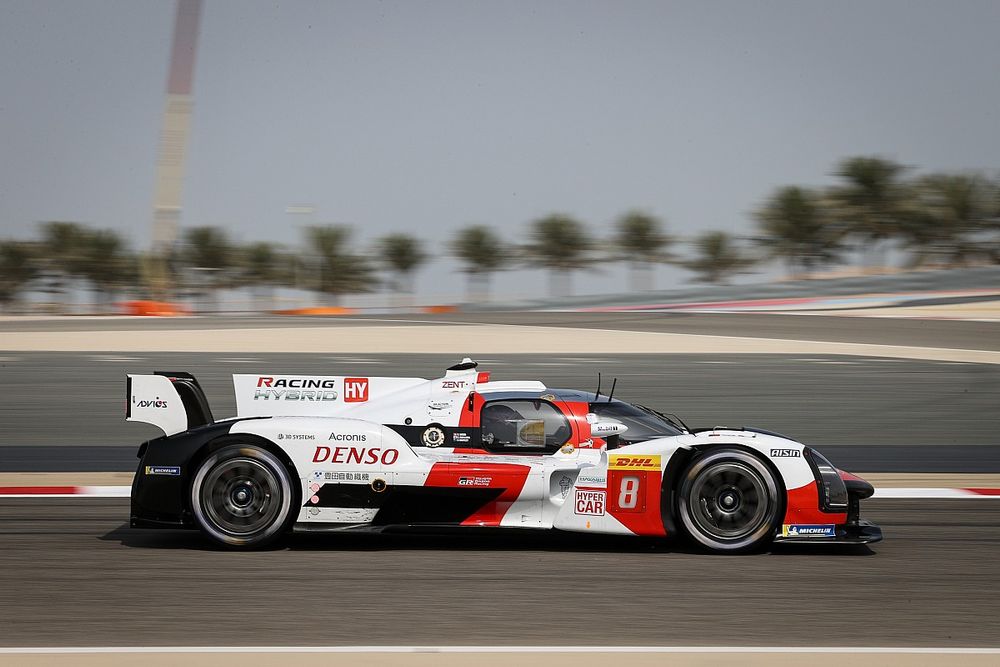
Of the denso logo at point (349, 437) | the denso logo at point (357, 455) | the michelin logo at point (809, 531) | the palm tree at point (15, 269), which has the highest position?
the palm tree at point (15, 269)

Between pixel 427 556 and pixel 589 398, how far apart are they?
1.43 metres

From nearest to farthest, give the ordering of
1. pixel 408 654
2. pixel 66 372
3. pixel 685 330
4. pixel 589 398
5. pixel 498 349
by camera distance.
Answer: pixel 408 654, pixel 589 398, pixel 66 372, pixel 498 349, pixel 685 330

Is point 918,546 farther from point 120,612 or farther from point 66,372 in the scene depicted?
point 66,372

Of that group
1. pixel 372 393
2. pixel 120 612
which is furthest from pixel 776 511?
pixel 120 612

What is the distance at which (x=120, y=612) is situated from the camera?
223 inches

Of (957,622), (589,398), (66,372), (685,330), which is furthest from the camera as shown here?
(685,330)

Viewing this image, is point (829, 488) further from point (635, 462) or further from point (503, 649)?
point (503, 649)

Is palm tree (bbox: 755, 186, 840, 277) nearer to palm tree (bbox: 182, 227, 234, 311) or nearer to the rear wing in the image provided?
palm tree (bbox: 182, 227, 234, 311)

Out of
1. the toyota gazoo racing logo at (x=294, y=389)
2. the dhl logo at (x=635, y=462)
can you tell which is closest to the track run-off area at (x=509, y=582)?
the dhl logo at (x=635, y=462)

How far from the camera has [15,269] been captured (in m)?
78.1

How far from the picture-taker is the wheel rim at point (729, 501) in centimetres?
703

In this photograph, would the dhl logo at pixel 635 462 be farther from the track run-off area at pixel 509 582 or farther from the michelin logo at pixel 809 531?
the michelin logo at pixel 809 531

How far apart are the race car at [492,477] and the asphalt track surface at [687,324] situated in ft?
59.0

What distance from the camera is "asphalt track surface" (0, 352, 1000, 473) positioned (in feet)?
40.7
